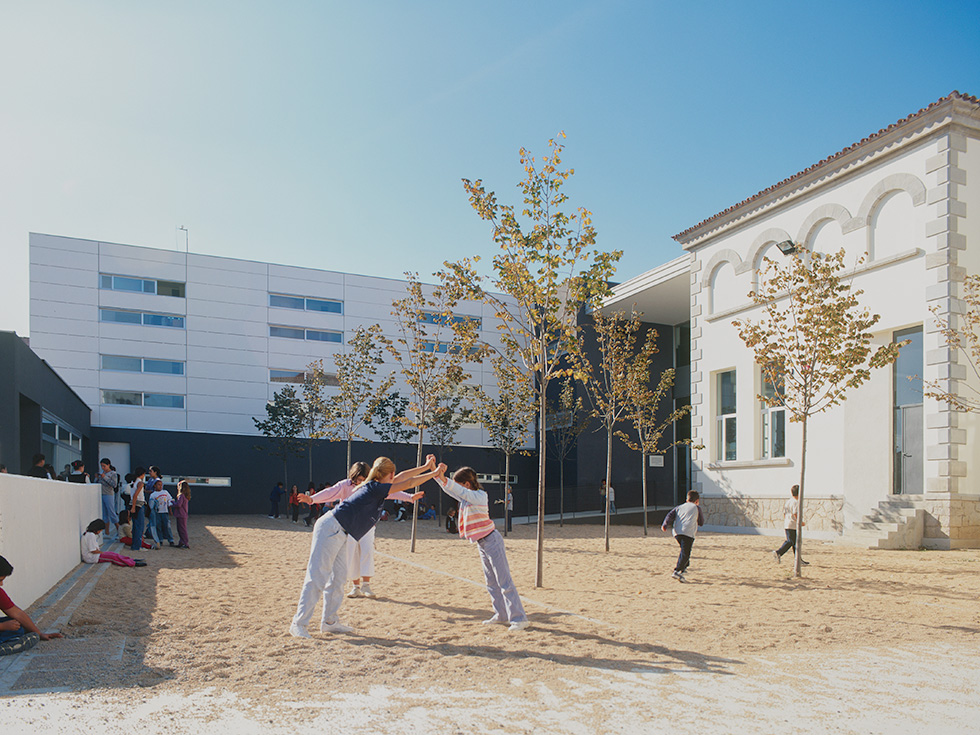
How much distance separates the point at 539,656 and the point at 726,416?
1616 centimetres

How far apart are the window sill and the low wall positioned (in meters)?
15.2

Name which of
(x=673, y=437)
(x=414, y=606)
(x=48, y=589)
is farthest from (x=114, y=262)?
(x=414, y=606)

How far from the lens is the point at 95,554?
44.4 ft

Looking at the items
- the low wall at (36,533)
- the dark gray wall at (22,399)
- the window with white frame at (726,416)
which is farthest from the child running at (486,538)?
the window with white frame at (726,416)

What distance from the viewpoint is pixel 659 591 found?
433 inches

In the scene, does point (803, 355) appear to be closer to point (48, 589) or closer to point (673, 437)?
point (48, 589)

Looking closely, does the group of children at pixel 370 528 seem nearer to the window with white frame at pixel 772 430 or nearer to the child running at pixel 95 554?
the child running at pixel 95 554

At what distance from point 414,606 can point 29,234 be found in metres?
30.6

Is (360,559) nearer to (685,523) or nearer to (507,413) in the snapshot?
(685,523)

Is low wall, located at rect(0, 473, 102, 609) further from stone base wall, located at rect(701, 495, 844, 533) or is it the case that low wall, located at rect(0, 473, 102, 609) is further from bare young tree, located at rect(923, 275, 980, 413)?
bare young tree, located at rect(923, 275, 980, 413)

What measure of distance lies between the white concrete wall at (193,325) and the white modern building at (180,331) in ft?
0.14

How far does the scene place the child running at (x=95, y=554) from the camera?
1320cm

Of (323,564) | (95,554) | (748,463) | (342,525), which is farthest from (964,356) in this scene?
(95,554)

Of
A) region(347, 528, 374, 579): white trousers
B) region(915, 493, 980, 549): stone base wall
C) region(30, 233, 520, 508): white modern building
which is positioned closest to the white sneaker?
region(347, 528, 374, 579): white trousers
